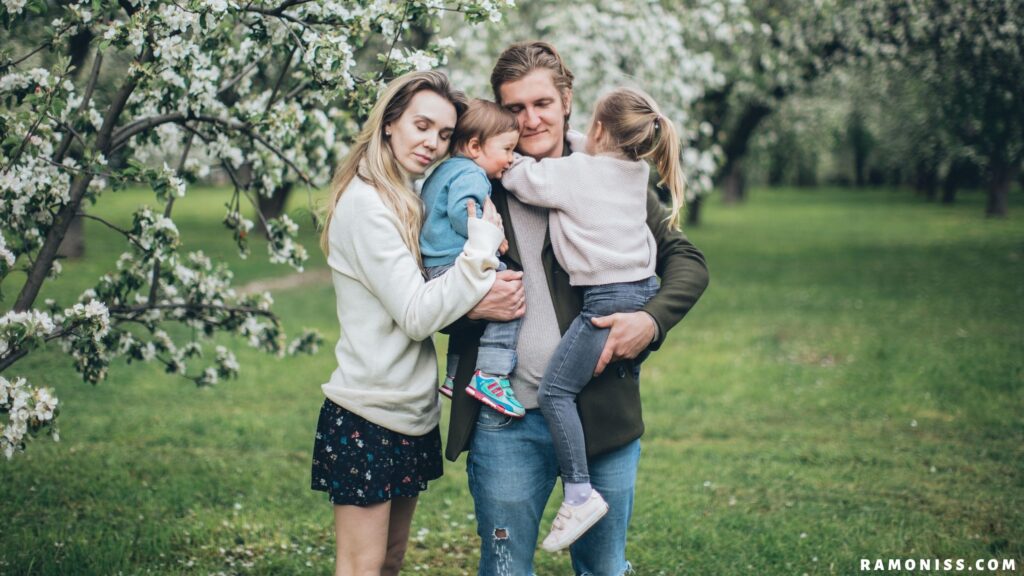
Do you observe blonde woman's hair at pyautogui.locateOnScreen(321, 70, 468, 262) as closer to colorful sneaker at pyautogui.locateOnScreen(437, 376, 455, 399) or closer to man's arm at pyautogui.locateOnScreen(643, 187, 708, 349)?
colorful sneaker at pyautogui.locateOnScreen(437, 376, 455, 399)

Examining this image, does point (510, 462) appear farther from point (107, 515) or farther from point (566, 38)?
point (566, 38)

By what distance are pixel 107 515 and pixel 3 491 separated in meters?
0.83

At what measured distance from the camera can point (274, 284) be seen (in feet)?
53.0

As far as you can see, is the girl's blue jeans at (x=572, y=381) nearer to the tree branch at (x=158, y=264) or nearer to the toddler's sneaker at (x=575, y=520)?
the toddler's sneaker at (x=575, y=520)

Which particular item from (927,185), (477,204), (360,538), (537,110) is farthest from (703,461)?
(927,185)

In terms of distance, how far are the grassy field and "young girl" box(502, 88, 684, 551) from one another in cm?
217

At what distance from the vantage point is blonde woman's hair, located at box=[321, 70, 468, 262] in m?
3.18

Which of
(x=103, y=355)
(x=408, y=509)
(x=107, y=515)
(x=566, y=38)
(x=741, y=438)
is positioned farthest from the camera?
(x=566, y=38)

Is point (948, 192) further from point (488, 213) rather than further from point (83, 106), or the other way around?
point (488, 213)

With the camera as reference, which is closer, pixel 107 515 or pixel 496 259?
pixel 496 259

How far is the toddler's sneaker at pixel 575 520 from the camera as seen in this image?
3.21 m

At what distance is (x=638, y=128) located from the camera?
329cm

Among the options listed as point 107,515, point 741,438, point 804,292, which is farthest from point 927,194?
point 107,515

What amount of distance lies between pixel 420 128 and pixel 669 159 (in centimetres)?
90
